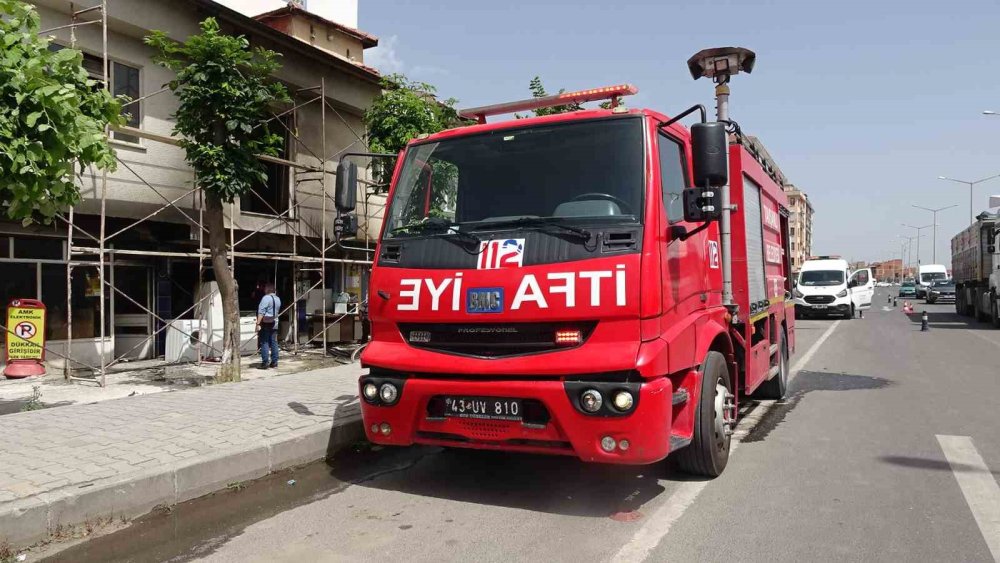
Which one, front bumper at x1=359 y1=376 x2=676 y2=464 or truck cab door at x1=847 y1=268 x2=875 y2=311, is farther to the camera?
truck cab door at x1=847 y1=268 x2=875 y2=311

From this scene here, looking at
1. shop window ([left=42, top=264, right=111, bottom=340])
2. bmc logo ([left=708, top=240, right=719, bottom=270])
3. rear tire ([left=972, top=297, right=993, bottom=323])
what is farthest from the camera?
rear tire ([left=972, top=297, right=993, bottom=323])

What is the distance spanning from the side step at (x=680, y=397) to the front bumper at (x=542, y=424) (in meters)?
0.17

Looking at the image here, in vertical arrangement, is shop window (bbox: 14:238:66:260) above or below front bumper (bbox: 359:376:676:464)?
above

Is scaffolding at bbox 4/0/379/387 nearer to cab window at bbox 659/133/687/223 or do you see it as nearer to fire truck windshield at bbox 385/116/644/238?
fire truck windshield at bbox 385/116/644/238

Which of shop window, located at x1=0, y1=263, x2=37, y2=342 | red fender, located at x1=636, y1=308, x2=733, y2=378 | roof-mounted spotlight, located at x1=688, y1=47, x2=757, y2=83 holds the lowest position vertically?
red fender, located at x1=636, y1=308, x2=733, y2=378

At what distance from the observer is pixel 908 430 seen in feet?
22.2

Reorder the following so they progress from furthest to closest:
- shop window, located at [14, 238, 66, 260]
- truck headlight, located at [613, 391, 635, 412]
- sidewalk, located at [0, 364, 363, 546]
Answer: shop window, located at [14, 238, 66, 260] → sidewalk, located at [0, 364, 363, 546] → truck headlight, located at [613, 391, 635, 412]

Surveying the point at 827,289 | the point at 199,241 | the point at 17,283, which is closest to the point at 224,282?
the point at 199,241

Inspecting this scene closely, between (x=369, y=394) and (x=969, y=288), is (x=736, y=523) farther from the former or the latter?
(x=969, y=288)

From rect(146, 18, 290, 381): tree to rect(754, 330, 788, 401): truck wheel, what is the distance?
7186mm

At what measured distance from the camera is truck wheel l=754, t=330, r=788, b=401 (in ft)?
27.2

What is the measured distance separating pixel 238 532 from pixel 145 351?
368 inches

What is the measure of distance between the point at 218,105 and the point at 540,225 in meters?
7.07

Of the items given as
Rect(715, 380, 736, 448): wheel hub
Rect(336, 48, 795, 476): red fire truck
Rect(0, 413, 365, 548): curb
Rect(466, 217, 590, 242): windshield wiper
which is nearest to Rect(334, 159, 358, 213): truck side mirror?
Rect(336, 48, 795, 476): red fire truck
